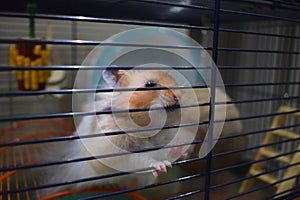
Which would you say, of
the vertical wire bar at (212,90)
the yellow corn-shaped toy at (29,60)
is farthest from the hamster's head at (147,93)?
the yellow corn-shaped toy at (29,60)

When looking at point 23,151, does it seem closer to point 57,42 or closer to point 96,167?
point 96,167

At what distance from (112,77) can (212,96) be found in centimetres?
30

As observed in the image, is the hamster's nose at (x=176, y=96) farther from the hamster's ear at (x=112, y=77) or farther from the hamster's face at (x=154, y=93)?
the hamster's ear at (x=112, y=77)

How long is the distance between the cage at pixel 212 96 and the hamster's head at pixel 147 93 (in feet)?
0.26

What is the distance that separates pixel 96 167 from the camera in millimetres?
965

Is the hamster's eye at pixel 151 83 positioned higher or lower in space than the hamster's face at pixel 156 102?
higher

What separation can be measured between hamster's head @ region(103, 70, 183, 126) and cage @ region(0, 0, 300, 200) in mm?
79

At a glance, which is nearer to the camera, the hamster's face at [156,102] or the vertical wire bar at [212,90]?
the vertical wire bar at [212,90]

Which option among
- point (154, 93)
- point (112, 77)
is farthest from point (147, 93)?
point (112, 77)

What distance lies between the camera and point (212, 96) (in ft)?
2.25

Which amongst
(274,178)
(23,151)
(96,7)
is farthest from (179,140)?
(23,151)

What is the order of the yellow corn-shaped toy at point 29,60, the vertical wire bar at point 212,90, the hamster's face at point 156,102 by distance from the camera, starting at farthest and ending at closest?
the yellow corn-shaped toy at point 29,60
the hamster's face at point 156,102
the vertical wire bar at point 212,90

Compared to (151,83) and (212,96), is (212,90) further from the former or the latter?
(151,83)

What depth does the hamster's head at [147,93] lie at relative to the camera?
768 mm
